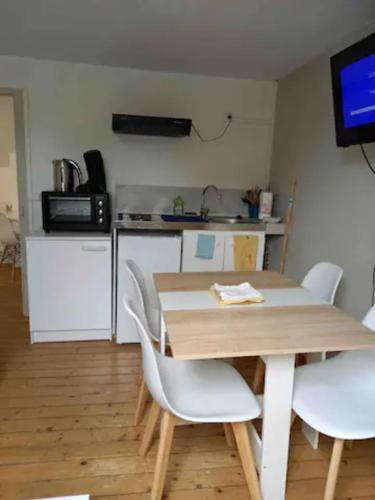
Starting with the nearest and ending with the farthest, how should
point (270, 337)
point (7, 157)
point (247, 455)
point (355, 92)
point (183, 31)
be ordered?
point (270, 337) < point (247, 455) < point (355, 92) < point (183, 31) < point (7, 157)

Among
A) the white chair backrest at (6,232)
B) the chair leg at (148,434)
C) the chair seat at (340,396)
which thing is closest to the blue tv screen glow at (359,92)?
the chair seat at (340,396)

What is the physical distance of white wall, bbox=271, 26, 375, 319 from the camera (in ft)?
7.51

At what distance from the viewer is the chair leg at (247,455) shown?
1.48 meters

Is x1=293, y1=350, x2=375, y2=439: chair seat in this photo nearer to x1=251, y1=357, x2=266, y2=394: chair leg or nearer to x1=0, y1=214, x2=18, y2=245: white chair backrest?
x1=251, y1=357, x2=266, y2=394: chair leg

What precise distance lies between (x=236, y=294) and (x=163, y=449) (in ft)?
2.37

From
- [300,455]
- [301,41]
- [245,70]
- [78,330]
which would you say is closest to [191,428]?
[300,455]

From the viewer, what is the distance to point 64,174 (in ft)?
10.4

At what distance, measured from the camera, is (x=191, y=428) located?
208 cm

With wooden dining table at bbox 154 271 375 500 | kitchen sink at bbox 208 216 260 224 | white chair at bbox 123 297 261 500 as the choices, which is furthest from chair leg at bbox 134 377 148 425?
kitchen sink at bbox 208 216 260 224

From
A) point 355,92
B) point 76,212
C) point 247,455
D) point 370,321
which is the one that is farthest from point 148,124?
point 247,455

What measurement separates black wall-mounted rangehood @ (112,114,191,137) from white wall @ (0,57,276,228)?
0.97ft

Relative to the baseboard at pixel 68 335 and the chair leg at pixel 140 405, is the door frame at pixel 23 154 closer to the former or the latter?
the baseboard at pixel 68 335

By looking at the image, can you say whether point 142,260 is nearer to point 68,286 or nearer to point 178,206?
point 68,286

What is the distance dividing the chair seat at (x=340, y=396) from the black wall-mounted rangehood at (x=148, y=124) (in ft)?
7.16
